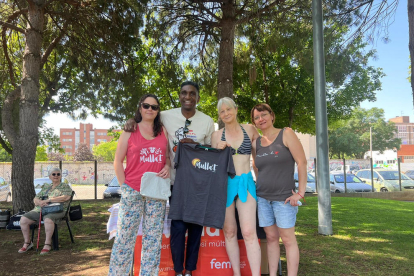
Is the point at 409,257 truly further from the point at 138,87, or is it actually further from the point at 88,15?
the point at 88,15

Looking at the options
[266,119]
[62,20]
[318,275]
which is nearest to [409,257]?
[318,275]

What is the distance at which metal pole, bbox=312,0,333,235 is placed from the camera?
5.92 meters

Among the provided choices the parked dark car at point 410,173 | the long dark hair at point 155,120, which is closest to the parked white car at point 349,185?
the parked dark car at point 410,173

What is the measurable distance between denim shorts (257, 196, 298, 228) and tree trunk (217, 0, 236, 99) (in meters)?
4.70

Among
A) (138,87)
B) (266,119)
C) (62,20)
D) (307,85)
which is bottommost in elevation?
(266,119)

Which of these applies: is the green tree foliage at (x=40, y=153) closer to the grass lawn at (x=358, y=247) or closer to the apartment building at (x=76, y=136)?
the grass lawn at (x=358, y=247)

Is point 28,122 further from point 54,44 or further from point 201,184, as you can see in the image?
point 201,184

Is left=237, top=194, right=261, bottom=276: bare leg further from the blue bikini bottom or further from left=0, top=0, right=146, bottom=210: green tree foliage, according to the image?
left=0, top=0, right=146, bottom=210: green tree foliage

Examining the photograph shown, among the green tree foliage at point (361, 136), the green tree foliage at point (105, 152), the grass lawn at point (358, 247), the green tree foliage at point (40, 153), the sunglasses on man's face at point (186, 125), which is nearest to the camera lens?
the sunglasses on man's face at point (186, 125)

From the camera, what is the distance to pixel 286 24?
7805 mm

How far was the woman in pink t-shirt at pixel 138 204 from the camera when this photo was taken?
10.6ft

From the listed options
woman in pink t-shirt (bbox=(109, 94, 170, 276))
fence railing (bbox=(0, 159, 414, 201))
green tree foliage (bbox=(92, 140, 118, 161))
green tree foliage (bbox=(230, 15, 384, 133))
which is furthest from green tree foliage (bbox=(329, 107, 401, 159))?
green tree foliage (bbox=(92, 140, 118, 161))

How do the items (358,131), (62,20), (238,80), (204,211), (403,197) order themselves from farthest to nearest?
(358,131) < (403,197) < (238,80) < (62,20) < (204,211)

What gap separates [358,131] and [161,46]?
54525 millimetres
